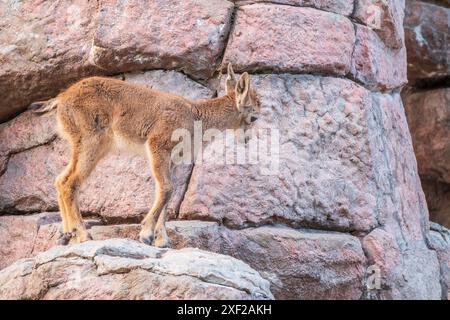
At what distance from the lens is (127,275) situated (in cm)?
623

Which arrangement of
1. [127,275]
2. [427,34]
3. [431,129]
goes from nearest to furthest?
[127,275] → [427,34] → [431,129]

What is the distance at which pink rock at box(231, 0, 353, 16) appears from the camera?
8.88 m

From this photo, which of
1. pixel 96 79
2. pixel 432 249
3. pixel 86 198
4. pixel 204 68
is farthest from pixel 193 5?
pixel 432 249

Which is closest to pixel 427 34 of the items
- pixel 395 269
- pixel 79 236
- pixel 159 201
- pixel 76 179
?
pixel 395 269

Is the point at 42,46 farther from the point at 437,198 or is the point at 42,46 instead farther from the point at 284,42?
the point at 437,198

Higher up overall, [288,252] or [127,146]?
[127,146]

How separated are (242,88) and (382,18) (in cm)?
218

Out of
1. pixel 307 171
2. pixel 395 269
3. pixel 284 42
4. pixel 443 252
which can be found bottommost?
pixel 443 252

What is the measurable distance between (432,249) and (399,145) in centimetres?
116

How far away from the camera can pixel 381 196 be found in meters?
8.75

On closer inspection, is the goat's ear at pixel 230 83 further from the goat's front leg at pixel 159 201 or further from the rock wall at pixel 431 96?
the rock wall at pixel 431 96

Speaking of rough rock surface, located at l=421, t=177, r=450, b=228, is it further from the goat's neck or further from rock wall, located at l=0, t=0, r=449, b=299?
the goat's neck

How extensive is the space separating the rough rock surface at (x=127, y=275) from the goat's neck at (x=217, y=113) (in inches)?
74.3

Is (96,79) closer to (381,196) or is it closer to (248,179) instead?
(248,179)
